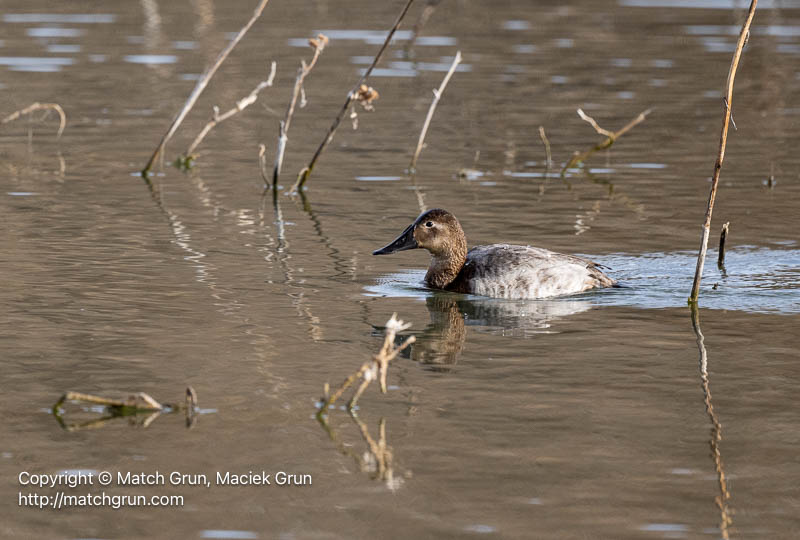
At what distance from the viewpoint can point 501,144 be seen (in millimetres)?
22188

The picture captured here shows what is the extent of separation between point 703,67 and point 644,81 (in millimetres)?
2799

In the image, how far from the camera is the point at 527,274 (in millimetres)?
12281

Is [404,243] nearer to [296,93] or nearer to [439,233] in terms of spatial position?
[439,233]

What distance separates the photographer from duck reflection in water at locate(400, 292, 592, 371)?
10.3m

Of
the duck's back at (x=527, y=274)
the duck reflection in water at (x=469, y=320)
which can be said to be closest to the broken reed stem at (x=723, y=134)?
the duck's back at (x=527, y=274)

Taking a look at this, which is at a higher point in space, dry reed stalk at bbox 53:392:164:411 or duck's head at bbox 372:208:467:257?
dry reed stalk at bbox 53:392:164:411

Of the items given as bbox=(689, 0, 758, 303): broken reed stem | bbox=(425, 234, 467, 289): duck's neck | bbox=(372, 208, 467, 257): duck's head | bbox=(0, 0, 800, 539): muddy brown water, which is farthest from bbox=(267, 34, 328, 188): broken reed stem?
bbox=(689, 0, 758, 303): broken reed stem

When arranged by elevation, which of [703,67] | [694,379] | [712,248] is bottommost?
[703,67]

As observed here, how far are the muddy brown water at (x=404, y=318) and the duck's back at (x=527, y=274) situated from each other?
0.21m

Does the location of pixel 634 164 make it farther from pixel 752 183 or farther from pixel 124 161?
pixel 124 161

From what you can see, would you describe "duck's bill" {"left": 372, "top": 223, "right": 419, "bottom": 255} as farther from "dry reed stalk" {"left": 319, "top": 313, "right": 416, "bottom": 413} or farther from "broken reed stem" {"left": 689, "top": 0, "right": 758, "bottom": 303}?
"dry reed stalk" {"left": 319, "top": 313, "right": 416, "bottom": 413}

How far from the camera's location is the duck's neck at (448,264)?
41.7 ft

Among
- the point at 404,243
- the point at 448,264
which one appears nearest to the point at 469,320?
the point at 448,264

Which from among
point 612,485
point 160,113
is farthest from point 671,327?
point 160,113
